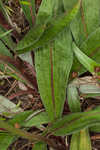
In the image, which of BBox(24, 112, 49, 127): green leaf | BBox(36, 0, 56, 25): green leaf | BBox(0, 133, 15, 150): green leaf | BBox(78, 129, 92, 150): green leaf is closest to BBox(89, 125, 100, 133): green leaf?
BBox(78, 129, 92, 150): green leaf

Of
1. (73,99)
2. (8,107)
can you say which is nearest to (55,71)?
(73,99)

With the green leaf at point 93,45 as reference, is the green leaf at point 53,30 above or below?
above

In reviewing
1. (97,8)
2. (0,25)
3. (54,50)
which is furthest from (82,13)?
(0,25)

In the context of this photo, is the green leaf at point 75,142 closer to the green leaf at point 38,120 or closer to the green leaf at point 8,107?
the green leaf at point 38,120

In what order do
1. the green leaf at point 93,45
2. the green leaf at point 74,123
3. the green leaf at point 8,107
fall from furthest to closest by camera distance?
the green leaf at point 8,107 < the green leaf at point 93,45 < the green leaf at point 74,123

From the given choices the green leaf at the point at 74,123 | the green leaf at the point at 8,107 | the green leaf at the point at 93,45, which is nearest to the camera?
the green leaf at the point at 74,123

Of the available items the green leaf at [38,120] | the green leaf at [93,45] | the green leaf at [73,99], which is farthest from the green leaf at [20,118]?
the green leaf at [93,45]

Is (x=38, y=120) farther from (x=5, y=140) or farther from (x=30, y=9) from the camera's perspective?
(x=30, y=9)

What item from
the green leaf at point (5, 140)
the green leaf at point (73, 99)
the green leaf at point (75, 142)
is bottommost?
the green leaf at point (75, 142)
